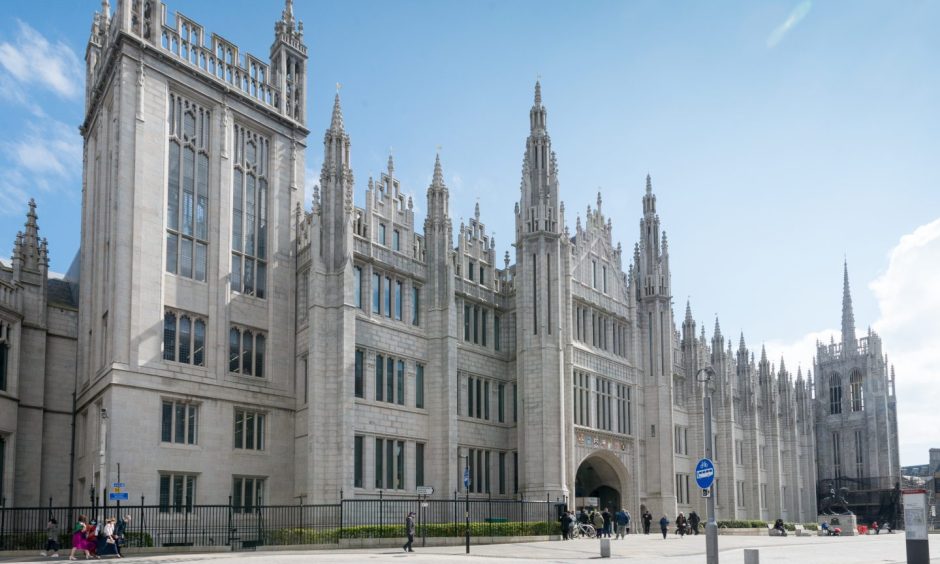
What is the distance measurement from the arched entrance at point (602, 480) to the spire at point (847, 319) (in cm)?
7500

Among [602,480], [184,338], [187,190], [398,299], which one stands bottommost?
[602,480]

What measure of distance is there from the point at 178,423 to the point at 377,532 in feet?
31.9

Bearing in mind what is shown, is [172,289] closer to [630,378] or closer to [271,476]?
[271,476]

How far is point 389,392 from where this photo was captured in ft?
141

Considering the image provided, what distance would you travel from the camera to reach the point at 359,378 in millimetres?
41375

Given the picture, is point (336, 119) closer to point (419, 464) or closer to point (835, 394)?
point (419, 464)

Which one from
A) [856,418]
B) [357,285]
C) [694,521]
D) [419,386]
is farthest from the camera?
[856,418]

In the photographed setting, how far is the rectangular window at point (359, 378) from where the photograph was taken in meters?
41.2

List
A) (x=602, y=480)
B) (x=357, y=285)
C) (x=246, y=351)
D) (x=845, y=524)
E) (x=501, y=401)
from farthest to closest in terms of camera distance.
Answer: (x=845, y=524)
(x=602, y=480)
(x=501, y=401)
(x=357, y=285)
(x=246, y=351)

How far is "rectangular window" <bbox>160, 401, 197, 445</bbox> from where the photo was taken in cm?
3812

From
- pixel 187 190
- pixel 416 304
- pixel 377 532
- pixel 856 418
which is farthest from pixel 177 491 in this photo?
pixel 856 418

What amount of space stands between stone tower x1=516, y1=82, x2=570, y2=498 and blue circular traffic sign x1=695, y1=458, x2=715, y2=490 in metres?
24.1

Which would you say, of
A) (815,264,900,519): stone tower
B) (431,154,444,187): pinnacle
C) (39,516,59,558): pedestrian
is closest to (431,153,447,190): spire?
(431,154,444,187): pinnacle

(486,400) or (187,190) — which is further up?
(187,190)
